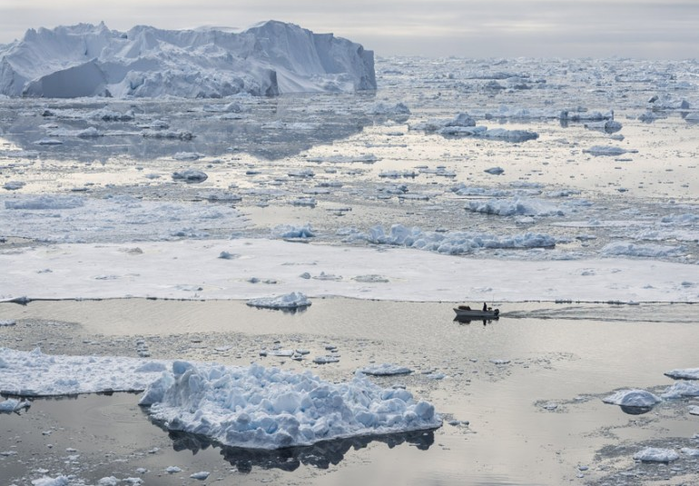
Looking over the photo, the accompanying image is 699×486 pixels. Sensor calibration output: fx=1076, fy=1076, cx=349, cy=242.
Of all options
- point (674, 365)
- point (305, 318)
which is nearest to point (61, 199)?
point (305, 318)

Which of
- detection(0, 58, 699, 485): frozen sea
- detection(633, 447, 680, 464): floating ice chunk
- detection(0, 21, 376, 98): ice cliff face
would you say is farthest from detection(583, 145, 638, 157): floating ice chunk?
detection(0, 21, 376, 98): ice cliff face

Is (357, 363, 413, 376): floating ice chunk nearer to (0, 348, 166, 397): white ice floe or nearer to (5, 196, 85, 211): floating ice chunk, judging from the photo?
(0, 348, 166, 397): white ice floe

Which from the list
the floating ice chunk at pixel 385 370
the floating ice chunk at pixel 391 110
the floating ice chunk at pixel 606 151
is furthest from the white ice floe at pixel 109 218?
the floating ice chunk at pixel 391 110

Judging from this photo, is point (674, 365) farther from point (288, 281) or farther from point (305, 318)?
point (288, 281)

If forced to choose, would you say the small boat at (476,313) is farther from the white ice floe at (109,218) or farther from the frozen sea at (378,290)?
the white ice floe at (109,218)

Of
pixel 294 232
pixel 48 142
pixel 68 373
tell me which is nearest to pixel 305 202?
pixel 294 232

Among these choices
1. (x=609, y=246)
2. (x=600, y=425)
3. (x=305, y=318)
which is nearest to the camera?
(x=600, y=425)
